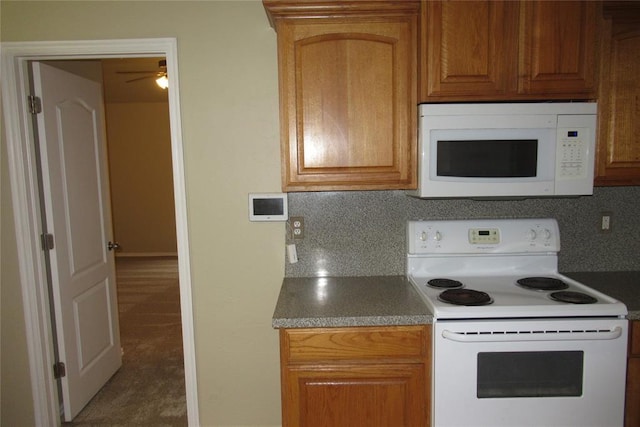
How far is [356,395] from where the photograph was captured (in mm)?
1550

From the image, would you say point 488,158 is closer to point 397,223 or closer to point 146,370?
point 397,223

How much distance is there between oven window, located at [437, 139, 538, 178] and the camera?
5.49 feet

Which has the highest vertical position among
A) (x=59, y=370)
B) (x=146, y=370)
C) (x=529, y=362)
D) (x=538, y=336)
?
(x=538, y=336)

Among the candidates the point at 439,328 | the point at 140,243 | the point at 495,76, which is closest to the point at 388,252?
the point at 439,328

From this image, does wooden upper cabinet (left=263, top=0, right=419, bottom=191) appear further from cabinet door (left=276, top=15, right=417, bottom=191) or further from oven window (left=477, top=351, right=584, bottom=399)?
oven window (left=477, top=351, right=584, bottom=399)

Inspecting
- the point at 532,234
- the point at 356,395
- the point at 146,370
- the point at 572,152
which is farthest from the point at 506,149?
the point at 146,370

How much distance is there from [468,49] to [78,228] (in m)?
2.36

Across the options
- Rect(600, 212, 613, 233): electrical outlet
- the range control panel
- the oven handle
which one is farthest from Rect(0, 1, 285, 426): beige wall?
Rect(600, 212, 613, 233): electrical outlet

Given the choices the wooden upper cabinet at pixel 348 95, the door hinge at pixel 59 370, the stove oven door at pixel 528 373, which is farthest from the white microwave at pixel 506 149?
the door hinge at pixel 59 370

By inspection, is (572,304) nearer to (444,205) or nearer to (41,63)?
(444,205)

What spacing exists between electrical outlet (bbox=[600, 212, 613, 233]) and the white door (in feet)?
9.66

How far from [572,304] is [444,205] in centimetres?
72

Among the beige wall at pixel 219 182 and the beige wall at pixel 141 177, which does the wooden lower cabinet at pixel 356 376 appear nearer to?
the beige wall at pixel 219 182

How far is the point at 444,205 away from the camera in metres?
2.03
